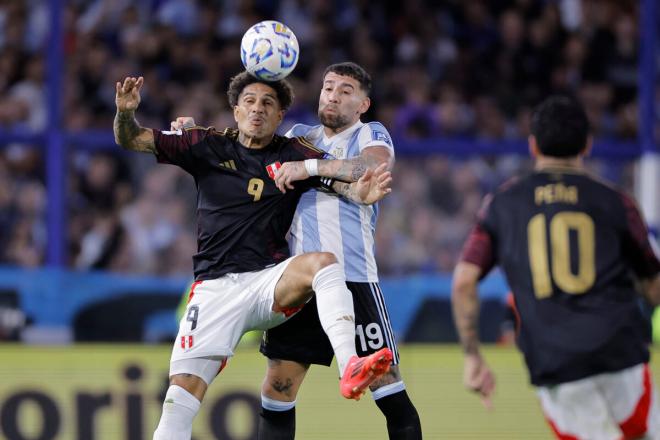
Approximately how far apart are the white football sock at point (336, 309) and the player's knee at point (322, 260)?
0.02m

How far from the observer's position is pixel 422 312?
938 centimetres

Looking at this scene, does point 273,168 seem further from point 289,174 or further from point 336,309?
point 336,309

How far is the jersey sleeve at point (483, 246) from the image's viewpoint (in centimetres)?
461

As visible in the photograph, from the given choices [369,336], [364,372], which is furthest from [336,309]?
[369,336]

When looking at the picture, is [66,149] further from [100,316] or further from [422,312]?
[422,312]

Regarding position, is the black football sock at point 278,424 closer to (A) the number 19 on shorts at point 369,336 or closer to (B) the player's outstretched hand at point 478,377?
(A) the number 19 on shorts at point 369,336

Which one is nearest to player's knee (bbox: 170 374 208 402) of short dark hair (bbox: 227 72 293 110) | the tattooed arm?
the tattooed arm

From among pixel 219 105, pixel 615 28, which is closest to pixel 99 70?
pixel 219 105

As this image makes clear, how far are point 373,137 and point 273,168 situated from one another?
567 millimetres

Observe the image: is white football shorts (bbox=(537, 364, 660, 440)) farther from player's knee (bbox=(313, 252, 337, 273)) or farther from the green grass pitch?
the green grass pitch

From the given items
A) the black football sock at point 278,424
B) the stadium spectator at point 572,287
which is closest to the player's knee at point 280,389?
the black football sock at point 278,424

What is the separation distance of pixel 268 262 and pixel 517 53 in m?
6.95

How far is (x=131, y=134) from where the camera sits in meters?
5.85

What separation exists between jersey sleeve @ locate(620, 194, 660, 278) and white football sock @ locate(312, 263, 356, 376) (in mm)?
1383
